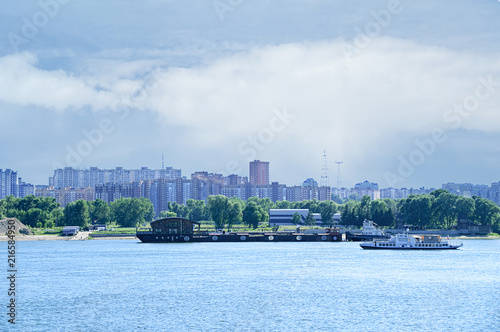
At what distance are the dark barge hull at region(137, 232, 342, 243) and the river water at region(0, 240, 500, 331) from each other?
33.9 metres

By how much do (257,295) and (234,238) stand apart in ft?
210

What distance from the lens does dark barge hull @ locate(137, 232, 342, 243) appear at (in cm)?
10462

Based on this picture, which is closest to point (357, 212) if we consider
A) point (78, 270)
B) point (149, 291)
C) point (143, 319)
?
point (78, 270)

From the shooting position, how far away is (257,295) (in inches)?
1719

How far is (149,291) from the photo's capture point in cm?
4575

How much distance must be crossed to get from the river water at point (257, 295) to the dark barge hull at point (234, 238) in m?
33.9

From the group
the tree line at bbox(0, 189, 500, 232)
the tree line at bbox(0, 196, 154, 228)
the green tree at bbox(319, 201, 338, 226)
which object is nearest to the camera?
the tree line at bbox(0, 189, 500, 232)

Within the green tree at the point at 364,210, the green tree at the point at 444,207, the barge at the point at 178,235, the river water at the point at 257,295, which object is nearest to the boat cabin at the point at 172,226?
the barge at the point at 178,235

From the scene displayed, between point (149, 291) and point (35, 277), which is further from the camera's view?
point (35, 277)

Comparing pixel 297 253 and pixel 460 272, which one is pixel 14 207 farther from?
pixel 460 272

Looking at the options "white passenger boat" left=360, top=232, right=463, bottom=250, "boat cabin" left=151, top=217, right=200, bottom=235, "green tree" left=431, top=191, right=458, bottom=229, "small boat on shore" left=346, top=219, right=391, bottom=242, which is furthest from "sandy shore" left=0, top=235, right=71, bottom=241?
"green tree" left=431, top=191, right=458, bottom=229

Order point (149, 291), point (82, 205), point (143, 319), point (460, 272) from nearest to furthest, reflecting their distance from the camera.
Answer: point (143, 319) → point (149, 291) → point (460, 272) → point (82, 205)

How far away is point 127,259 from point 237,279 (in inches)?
909

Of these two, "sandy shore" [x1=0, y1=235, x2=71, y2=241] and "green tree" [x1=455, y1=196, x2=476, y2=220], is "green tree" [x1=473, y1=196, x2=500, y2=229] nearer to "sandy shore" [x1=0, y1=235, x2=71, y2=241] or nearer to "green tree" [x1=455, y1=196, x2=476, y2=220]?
"green tree" [x1=455, y1=196, x2=476, y2=220]
